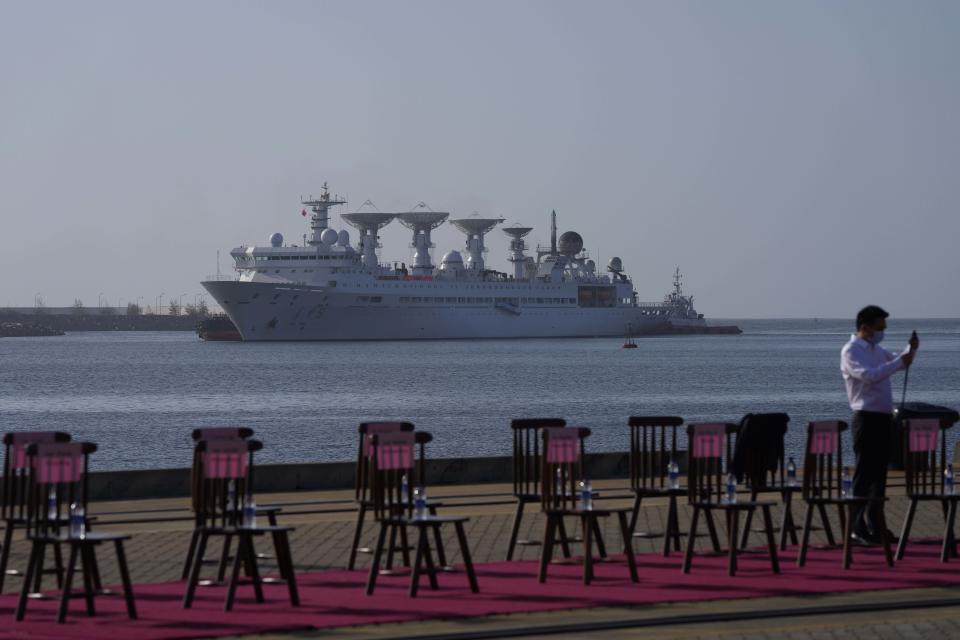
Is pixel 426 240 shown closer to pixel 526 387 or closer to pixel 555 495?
pixel 526 387

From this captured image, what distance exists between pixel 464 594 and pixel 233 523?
4.33 feet

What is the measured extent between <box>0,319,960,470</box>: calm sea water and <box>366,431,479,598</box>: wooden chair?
21081mm

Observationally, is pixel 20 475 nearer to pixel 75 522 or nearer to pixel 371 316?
pixel 75 522

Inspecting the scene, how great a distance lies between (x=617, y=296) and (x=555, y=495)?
423ft

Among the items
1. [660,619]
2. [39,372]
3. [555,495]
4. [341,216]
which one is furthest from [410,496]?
[341,216]

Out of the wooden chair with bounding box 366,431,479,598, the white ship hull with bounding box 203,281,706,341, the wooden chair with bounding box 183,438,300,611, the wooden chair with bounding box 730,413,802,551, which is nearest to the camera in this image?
the wooden chair with bounding box 183,438,300,611

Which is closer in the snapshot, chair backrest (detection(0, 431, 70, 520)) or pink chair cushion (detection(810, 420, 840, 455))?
chair backrest (detection(0, 431, 70, 520))

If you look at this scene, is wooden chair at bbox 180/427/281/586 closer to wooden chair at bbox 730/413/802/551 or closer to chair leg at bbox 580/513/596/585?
chair leg at bbox 580/513/596/585

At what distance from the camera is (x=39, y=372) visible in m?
79.6

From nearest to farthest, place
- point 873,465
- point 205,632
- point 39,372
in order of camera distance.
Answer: point 205,632 < point 873,465 < point 39,372

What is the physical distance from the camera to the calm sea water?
123 ft

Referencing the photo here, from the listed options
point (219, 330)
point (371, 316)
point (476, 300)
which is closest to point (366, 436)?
point (371, 316)

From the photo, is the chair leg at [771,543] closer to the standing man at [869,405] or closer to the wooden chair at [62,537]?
the standing man at [869,405]

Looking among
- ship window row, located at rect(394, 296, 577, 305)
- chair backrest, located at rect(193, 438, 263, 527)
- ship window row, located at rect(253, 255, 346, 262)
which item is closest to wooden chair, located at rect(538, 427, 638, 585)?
chair backrest, located at rect(193, 438, 263, 527)
